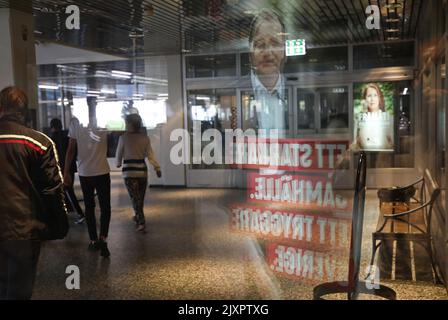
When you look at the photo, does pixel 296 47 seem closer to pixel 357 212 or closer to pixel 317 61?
pixel 317 61

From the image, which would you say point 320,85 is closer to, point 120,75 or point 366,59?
point 366,59

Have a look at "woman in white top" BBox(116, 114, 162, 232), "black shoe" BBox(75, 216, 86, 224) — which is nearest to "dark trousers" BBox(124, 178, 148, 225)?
"woman in white top" BBox(116, 114, 162, 232)

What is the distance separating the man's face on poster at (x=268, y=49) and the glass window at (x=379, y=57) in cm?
150

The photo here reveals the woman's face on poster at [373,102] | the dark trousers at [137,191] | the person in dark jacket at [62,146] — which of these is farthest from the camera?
the woman's face on poster at [373,102]

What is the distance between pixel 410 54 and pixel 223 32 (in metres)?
3.49

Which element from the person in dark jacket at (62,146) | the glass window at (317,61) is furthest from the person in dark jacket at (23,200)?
the glass window at (317,61)

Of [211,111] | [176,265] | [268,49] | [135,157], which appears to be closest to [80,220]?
[135,157]

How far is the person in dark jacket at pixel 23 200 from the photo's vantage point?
2.93 m

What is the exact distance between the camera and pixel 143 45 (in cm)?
812

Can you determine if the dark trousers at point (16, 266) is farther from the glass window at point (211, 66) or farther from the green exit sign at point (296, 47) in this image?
the green exit sign at point (296, 47)

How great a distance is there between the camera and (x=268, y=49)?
794 centimetres

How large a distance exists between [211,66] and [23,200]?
6110 mm

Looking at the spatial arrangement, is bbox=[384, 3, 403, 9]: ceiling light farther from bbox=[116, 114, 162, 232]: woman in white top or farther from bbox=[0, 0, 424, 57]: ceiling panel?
bbox=[116, 114, 162, 232]: woman in white top
